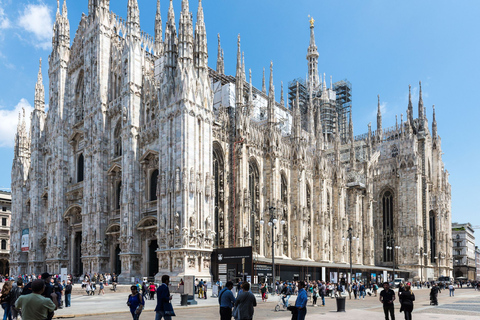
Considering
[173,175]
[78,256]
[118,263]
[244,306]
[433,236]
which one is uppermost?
[173,175]

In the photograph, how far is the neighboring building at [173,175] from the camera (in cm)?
4088

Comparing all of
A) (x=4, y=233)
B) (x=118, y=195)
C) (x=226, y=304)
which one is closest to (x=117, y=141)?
Answer: (x=118, y=195)

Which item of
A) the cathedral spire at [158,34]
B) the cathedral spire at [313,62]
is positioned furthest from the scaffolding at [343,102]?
the cathedral spire at [158,34]

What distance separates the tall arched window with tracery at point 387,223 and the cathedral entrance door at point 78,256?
43.1m

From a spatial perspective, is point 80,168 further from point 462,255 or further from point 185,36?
point 462,255

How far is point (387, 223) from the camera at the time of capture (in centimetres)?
7300

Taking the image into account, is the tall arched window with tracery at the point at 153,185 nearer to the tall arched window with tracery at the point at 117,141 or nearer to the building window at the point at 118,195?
the building window at the point at 118,195

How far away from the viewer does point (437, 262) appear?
73438 millimetres

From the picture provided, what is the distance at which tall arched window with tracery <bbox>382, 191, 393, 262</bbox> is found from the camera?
2835 inches

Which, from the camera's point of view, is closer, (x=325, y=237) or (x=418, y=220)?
(x=325, y=237)

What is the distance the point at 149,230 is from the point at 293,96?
5250 cm

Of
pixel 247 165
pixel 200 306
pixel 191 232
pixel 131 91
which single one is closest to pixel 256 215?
pixel 247 165

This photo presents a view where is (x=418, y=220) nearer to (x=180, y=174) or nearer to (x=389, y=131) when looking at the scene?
(x=389, y=131)

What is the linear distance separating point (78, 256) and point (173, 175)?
19749 millimetres
